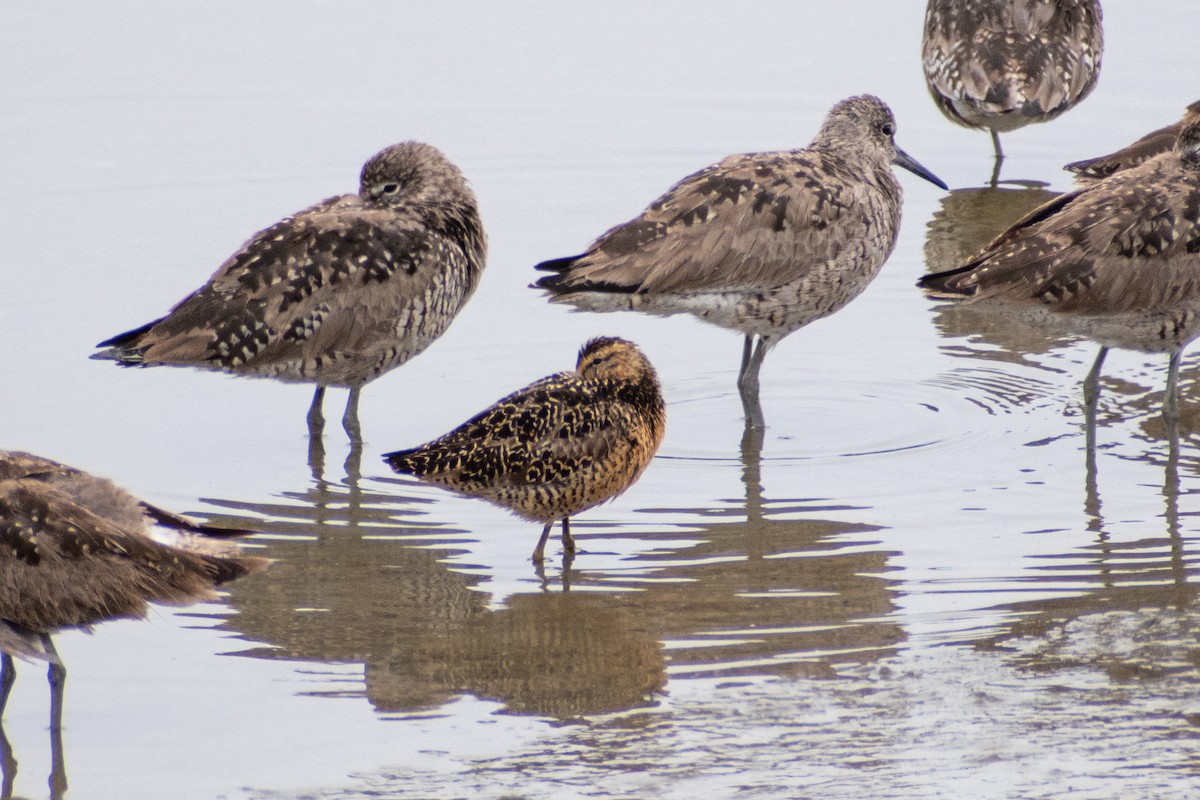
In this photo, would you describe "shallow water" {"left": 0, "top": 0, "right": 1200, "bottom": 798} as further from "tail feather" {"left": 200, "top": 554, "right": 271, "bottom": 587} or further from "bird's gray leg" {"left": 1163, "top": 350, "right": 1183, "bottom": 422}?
"tail feather" {"left": 200, "top": 554, "right": 271, "bottom": 587}

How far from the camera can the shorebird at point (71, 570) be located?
6.00m

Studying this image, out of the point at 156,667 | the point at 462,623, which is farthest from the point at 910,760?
the point at 156,667

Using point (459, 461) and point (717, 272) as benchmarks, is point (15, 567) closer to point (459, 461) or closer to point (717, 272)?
point (459, 461)

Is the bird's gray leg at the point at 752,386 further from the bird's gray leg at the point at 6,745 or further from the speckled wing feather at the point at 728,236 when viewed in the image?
the bird's gray leg at the point at 6,745

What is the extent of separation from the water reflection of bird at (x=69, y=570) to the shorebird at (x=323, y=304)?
2464 millimetres

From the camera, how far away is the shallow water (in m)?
5.96

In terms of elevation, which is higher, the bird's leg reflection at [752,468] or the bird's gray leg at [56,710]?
the bird's leg reflection at [752,468]

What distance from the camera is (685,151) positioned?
13.7 meters

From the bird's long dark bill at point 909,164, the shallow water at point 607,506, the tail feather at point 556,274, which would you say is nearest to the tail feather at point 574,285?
the tail feather at point 556,274

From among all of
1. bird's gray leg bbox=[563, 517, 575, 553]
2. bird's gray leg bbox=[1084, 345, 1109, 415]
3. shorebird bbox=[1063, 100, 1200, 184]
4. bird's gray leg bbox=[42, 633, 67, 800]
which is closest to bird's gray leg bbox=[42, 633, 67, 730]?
bird's gray leg bbox=[42, 633, 67, 800]

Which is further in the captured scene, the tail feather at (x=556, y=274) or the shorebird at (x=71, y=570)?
the tail feather at (x=556, y=274)

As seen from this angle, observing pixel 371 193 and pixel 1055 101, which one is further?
pixel 1055 101

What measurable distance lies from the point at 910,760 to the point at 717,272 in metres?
3.87

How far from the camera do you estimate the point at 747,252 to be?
9219 millimetres
